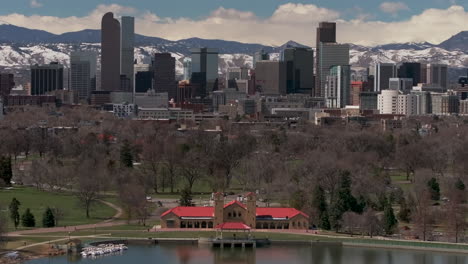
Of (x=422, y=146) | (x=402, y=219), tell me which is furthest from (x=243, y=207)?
(x=422, y=146)

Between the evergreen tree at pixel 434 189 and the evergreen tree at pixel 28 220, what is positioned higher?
the evergreen tree at pixel 434 189

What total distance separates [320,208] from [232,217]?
5.02 m

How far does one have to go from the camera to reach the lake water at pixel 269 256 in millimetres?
57878

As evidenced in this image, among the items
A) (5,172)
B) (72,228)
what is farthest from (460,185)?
(5,172)

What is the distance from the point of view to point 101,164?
311 feet

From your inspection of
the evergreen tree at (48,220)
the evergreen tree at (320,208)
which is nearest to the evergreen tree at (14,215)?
the evergreen tree at (48,220)

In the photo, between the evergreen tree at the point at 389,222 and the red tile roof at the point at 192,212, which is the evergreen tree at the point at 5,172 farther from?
the evergreen tree at the point at 389,222

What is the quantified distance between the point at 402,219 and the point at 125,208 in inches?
599

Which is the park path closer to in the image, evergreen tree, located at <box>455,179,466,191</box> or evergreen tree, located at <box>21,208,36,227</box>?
evergreen tree, located at <box>21,208,36,227</box>

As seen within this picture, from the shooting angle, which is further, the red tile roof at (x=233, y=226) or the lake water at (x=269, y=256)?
the red tile roof at (x=233, y=226)

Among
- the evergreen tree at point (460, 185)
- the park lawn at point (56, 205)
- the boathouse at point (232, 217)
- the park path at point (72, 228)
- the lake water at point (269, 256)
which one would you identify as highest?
the evergreen tree at point (460, 185)

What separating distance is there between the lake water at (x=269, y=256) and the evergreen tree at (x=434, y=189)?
18966 millimetres

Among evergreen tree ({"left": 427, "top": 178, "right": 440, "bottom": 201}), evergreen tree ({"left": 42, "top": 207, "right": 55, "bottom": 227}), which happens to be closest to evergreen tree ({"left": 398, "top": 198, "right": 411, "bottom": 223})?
evergreen tree ({"left": 427, "top": 178, "right": 440, "bottom": 201})

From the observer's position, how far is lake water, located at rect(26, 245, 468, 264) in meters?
57.9
